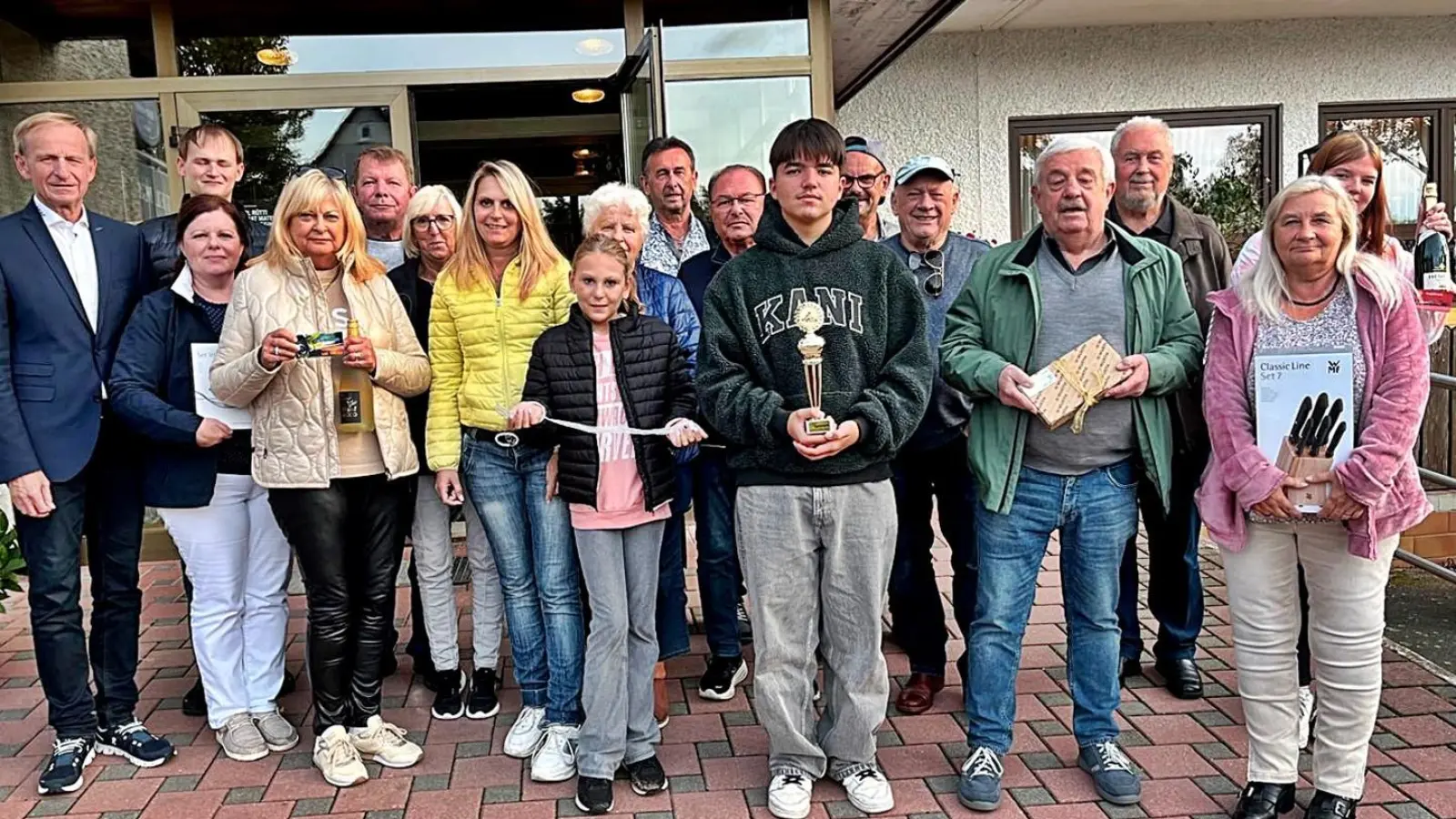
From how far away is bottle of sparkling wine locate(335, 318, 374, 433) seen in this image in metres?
3.33

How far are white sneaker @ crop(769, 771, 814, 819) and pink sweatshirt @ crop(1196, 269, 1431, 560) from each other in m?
1.37

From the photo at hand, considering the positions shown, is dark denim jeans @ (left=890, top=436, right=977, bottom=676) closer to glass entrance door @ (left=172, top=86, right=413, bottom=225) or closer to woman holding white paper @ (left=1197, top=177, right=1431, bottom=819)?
woman holding white paper @ (left=1197, top=177, right=1431, bottom=819)

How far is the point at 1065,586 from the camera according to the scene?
3.33 metres

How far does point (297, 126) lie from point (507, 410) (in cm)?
410

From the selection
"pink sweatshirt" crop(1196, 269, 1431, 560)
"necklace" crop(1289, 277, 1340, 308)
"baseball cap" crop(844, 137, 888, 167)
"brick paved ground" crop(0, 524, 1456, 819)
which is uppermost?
"baseball cap" crop(844, 137, 888, 167)

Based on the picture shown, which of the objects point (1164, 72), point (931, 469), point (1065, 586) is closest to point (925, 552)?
point (931, 469)

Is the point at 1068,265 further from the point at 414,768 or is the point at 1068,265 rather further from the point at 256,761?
the point at 256,761

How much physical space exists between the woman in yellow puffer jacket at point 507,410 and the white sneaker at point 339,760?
561 millimetres

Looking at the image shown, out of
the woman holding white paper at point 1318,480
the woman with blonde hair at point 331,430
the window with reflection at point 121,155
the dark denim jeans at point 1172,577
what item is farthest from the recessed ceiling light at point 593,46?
the woman holding white paper at point 1318,480

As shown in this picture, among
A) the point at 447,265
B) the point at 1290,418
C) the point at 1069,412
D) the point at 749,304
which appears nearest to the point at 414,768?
the point at 447,265

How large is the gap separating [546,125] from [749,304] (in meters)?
6.72

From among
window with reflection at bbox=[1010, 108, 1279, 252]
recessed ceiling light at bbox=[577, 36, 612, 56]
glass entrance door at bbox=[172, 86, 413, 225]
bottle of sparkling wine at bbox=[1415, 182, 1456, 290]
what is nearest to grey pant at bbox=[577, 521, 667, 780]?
bottle of sparkling wine at bbox=[1415, 182, 1456, 290]

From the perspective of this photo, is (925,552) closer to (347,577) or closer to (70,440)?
(347,577)

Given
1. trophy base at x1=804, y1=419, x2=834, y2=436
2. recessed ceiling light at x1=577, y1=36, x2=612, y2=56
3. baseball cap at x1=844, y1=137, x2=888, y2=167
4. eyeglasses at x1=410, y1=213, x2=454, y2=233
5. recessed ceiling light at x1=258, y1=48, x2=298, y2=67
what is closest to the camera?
trophy base at x1=804, y1=419, x2=834, y2=436
